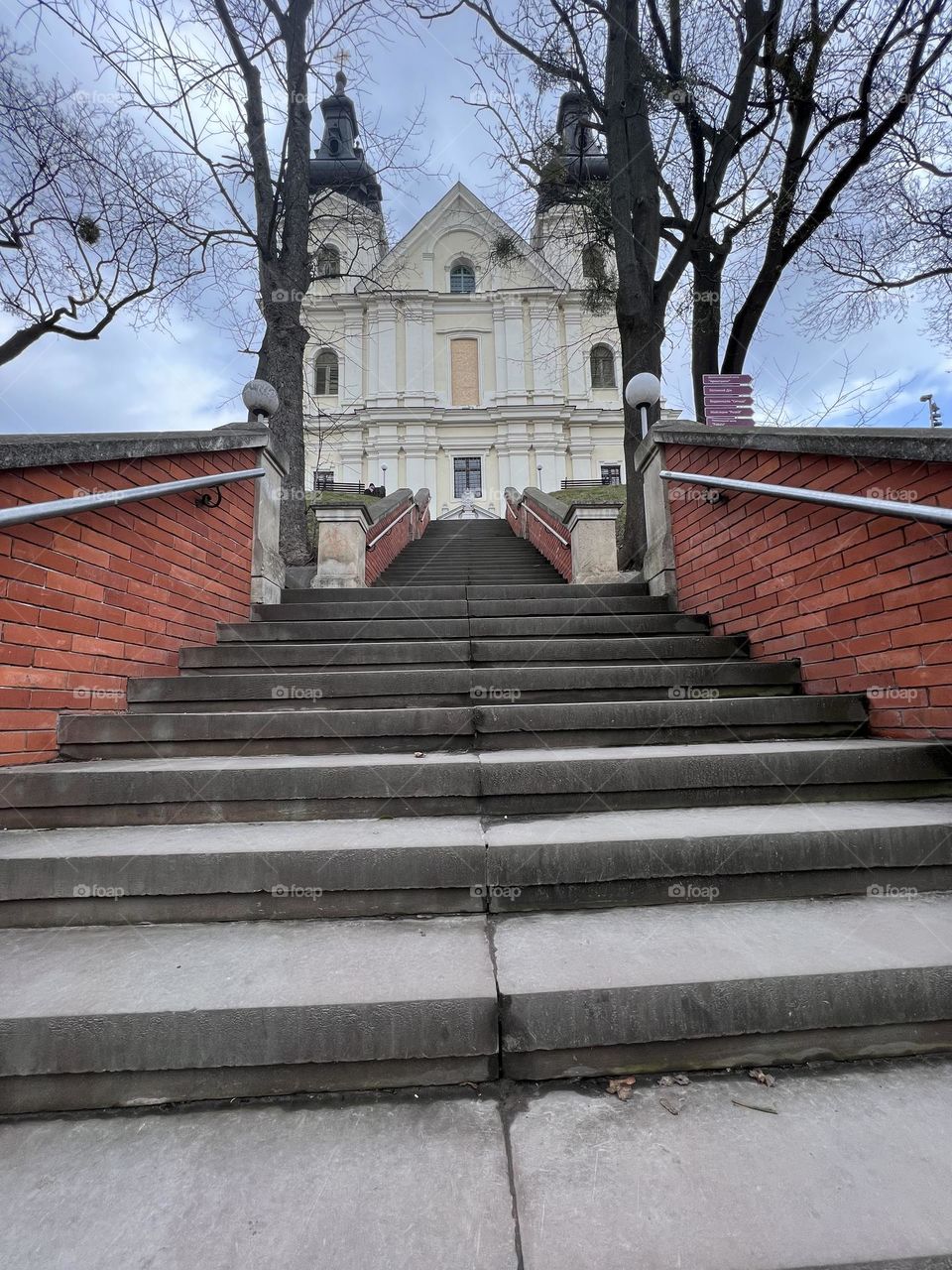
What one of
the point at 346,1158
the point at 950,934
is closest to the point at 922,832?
the point at 950,934

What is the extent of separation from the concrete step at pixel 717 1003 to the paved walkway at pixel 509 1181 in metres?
0.06

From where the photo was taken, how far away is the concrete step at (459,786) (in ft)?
7.19

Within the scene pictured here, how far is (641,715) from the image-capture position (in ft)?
8.79

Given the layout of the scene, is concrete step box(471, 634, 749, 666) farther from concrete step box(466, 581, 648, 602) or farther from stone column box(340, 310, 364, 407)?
stone column box(340, 310, 364, 407)

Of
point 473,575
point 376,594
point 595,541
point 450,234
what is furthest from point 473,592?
point 450,234

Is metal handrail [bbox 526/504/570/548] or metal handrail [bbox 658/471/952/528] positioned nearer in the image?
metal handrail [bbox 658/471/952/528]

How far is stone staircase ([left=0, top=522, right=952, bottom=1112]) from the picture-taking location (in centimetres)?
134

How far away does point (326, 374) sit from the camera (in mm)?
26484

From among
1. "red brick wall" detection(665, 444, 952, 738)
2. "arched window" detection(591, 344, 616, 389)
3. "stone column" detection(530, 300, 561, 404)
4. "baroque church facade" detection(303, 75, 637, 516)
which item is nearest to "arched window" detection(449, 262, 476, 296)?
"baroque church facade" detection(303, 75, 637, 516)

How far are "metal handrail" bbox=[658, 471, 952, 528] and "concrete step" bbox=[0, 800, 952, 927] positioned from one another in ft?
3.30

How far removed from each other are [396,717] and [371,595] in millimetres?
2254

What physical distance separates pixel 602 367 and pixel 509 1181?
29168mm

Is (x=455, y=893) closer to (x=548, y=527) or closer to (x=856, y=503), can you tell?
(x=856, y=503)

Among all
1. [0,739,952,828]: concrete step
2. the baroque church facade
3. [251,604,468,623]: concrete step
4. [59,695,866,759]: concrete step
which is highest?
the baroque church facade
